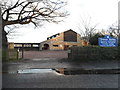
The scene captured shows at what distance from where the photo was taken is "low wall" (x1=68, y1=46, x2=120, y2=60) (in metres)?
14.0

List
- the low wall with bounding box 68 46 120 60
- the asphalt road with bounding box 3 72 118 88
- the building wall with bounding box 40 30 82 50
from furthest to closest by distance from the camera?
the building wall with bounding box 40 30 82 50 → the low wall with bounding box 68 46 120 60 → the asphalt road with bounding box 3 72 118 88

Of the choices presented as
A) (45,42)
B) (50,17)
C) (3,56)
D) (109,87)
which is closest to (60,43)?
(45,42)

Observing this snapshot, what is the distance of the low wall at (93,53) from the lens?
45.9 ft

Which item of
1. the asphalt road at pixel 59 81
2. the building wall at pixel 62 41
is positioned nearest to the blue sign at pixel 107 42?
A: the asphalt road at pixel 59 81

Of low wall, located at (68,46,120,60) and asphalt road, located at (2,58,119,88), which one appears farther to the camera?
low wall, located at (68,46,120,60)

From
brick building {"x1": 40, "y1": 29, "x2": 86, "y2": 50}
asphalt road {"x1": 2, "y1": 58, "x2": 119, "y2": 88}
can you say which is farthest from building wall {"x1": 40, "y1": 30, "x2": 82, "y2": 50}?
asphalt road {"x1": 2, "y1": 58, "x2": 119, "y2": 88}

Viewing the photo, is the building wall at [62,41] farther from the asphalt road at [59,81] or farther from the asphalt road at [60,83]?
the asphalt road at [60,83]

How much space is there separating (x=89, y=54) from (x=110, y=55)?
95.3 inches

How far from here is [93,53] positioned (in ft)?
46.9

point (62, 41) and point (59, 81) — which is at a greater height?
point (62, 41)

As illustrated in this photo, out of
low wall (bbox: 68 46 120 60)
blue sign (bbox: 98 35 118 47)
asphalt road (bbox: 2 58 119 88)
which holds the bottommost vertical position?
asphalt road (bbox: 2 58 119 88)

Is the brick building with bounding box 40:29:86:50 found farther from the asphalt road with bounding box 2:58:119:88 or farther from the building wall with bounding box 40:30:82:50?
the asphalt road with bounding box 2:58:119:88

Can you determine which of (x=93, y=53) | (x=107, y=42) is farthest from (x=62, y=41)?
(x=93, y=53)

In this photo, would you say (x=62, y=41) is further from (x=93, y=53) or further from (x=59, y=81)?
(x=59, y=81)
